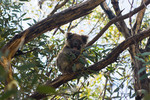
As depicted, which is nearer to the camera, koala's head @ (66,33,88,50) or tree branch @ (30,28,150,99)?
tree branch @ (30,28,150,99)

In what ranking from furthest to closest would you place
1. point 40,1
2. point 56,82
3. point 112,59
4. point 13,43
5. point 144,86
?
1. point 40,1
2. point 144,86
3. point 56,82
4. point 112,59
5. point 13,43

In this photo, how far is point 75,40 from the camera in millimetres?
4793

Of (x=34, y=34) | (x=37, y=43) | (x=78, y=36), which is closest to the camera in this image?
Result: (x=34, y=34)

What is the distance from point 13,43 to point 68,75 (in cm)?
102

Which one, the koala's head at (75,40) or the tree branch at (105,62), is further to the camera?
the koala's head at (75,40)

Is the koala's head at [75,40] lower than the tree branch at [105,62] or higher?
higher

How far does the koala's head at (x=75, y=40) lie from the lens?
15.1 ft

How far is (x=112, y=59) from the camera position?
8.53 ft

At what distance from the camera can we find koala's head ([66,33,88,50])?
4594 millimetres

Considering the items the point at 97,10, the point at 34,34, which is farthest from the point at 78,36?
the point at 34,34

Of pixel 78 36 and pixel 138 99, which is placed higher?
pixel 78 36

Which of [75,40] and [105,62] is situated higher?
[75,40]

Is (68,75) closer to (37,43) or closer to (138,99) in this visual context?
(37,43)

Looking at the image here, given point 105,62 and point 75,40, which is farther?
point 75,40
